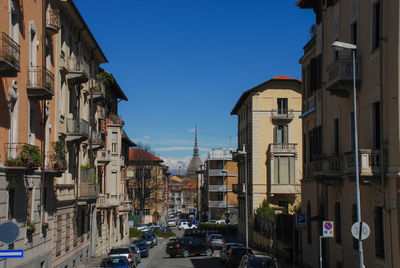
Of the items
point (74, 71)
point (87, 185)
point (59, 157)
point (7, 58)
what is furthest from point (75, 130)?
point (7, 58)

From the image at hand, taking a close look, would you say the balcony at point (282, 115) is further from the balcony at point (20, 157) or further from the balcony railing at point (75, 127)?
the balcony at point (20, 157)

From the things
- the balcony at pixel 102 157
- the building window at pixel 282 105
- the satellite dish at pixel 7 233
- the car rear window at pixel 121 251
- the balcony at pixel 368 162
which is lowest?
the car rear window at pixel 121 251

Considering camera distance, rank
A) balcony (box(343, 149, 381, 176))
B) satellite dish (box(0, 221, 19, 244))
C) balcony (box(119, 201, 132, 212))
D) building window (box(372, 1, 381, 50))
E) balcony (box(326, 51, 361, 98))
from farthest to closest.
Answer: balcony (box(119, 201, 132, 212))
balcony (box(326, 51, 361, 98))
building window (box(372, 1, 381, 50))
balcony (box(343, 149, 381, 176))
satellite dish (box(0, 221, 19, 244))

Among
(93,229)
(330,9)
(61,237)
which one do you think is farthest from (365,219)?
(93,229)

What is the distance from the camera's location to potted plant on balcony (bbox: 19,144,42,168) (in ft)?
60.5

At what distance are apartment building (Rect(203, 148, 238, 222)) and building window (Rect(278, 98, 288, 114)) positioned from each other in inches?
1430

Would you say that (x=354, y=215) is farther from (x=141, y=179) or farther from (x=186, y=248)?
(x=141, y=179)

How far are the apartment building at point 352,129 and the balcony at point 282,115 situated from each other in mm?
22827

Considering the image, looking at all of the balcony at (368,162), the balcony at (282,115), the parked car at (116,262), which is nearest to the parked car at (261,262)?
the balcony at (368,162)

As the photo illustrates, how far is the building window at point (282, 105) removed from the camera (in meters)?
52.8

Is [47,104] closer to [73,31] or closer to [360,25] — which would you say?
[73,31]

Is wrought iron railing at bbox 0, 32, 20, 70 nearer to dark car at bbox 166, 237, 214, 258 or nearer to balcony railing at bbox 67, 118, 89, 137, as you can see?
balcony railing at bbox 67, 118, 89, 137

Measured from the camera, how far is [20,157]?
60.1ft

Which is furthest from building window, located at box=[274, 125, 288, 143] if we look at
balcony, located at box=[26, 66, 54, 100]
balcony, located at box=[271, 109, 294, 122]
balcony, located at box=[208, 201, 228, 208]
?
balcony, located at box=[208, 201, 228, 208]
